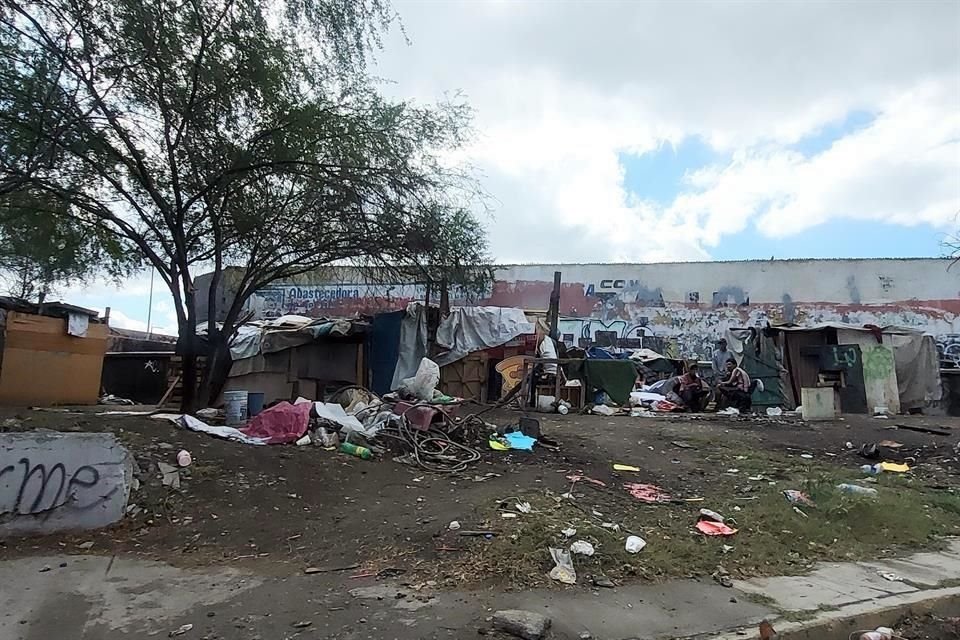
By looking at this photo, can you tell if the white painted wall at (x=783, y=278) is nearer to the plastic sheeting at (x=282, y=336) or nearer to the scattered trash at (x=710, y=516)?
the plastic sheeting at (x=282, y=336)

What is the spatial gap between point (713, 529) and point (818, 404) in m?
9.56

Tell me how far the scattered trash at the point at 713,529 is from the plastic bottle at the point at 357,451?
3.88 meters

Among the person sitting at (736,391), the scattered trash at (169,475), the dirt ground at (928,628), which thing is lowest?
the dirt ground at (928,628)

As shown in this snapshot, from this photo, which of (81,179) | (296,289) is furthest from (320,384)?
(296,289)

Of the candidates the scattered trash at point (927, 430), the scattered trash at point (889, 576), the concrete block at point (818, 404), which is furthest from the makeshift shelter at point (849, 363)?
the scattered trash at point (889, 576)

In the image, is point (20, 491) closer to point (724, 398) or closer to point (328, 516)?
point (328, 516)

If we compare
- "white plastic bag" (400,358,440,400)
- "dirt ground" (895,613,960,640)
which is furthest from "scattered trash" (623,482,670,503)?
"white plastic bag" (400,358,440,400)

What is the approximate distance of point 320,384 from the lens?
1669 centimetres

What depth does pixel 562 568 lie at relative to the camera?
16.1 feet

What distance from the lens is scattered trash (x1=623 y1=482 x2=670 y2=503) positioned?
287 inches

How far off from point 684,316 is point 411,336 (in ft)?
58.3

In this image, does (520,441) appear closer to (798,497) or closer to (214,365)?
(798,497)

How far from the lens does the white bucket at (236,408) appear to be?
976 cm

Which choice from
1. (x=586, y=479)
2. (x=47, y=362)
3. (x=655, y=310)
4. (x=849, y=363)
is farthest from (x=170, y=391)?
(x=655, y=310)
